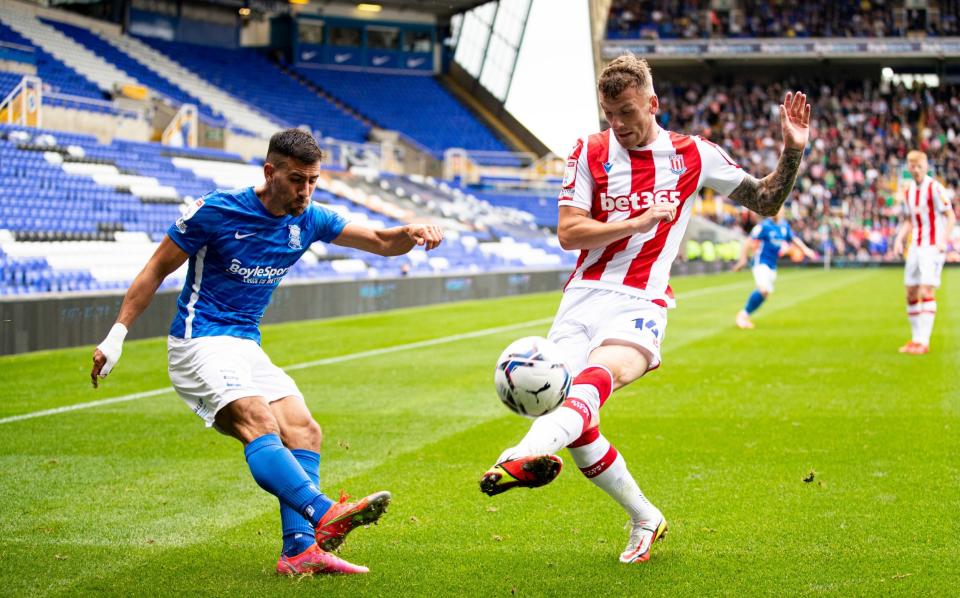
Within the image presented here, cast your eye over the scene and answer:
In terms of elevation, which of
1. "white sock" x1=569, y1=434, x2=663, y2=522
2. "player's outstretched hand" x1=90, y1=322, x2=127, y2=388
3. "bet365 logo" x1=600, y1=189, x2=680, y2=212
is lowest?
"white sock" x1=569, y1=434, x2=663, y2=522

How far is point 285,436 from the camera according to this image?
5.27 m

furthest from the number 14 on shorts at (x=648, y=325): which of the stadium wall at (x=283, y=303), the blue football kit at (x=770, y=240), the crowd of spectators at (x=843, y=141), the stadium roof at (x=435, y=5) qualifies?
Result: the stadium roof at (x=435, y=5)

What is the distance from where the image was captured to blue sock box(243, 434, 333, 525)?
15.9 feet

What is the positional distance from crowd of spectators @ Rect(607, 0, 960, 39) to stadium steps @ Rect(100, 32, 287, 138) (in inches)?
981

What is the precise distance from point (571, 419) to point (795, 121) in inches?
80.4

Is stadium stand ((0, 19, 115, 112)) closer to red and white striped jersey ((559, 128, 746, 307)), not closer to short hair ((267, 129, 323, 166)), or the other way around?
short hair ((267, 129, 323, 166))

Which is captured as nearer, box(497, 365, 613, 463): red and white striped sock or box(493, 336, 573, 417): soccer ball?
box(497, 365, 613, 463): red and white striped sock

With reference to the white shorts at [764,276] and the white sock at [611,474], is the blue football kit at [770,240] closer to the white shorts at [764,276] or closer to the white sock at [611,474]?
the white shorts at [764,276]

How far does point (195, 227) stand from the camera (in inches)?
204

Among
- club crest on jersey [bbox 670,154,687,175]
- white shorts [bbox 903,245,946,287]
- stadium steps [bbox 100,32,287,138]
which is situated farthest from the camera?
stadium steps [bbox 100,32,287,138]

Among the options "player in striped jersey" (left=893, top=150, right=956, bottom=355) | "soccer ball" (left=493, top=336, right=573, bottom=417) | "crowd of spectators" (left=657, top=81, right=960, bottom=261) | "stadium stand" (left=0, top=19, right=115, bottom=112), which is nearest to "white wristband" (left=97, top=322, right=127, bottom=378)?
"soccer ball" (left=493, top=336, right=573, bottom=417)

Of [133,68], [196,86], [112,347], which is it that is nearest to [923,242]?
[112,347]

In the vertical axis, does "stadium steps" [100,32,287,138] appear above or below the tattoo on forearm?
below

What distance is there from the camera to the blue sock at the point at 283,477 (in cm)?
483
